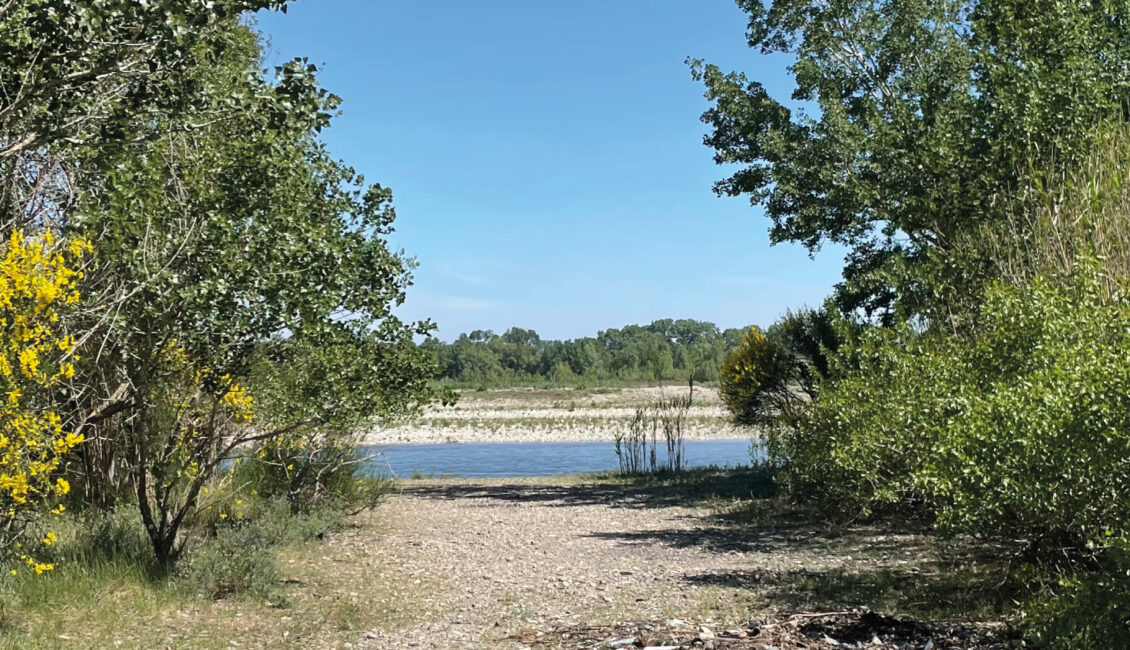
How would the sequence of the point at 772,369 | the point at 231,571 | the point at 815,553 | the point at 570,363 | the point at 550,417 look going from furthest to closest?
the point at 570,363 → the point at 550,417 → the point at 772,369 → the point at 815,553 → the point at 231,571

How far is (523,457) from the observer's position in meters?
37.1

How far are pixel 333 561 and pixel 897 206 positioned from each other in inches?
364

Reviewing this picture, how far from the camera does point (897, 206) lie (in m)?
12.6

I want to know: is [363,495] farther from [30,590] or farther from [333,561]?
[30,590]

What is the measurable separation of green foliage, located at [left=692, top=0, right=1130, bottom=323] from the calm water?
1286 cm

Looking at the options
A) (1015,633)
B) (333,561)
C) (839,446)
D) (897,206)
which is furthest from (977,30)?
(333,561)

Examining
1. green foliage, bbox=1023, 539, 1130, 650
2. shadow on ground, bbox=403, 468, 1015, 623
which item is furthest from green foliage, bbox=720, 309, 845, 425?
green foliage, bbox=1023, 539, 1130, 650

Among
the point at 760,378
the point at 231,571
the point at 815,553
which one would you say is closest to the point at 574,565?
the point at 815,553

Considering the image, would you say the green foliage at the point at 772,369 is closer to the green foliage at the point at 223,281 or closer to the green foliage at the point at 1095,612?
the green foliage at the point at 223,281

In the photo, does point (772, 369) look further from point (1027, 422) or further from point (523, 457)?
point (523, 457)

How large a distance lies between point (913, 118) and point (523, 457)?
87.3 ft

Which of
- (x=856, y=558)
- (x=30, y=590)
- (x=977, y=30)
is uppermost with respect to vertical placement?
(x=977, y=30)

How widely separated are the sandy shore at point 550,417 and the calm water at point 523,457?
4.65ft

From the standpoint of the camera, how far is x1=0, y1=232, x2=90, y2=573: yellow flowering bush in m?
6.29
